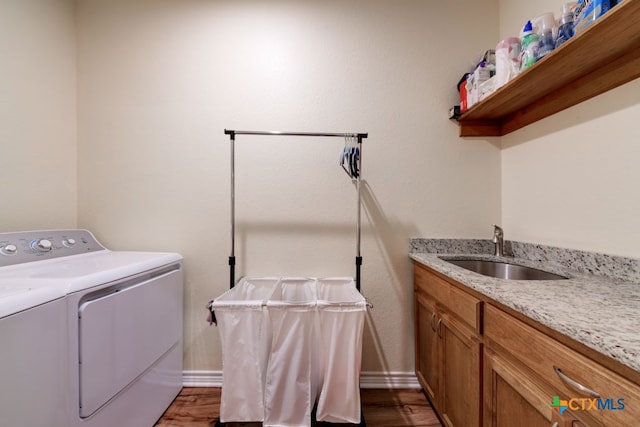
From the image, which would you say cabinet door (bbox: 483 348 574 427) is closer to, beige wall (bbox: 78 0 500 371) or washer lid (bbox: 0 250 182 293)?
beige wall (bbox: 78 0 500 371)

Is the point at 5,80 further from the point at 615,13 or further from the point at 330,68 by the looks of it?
the point at 615,13

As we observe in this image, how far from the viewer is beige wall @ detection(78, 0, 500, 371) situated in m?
1.72

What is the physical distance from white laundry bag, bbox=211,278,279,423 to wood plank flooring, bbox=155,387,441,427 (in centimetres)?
33

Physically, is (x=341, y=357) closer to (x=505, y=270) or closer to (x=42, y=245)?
(x=505, y=270)

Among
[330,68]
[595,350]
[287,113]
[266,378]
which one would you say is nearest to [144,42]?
[287,113]

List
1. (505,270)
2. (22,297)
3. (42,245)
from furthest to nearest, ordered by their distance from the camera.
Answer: (505,270), (42,245), (22,297)

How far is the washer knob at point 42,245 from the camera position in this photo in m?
1.33

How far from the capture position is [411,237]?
174 centimetres

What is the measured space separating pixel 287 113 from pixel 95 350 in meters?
1.62

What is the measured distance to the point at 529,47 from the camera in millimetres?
1153

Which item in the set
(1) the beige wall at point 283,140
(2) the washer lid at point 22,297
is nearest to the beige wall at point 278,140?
(1) the beige wall at point 283,140

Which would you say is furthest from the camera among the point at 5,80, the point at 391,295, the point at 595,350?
the point at 391,295

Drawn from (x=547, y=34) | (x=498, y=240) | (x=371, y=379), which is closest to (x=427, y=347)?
(x=371, y=379)

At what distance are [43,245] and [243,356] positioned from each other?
1.28 meters
